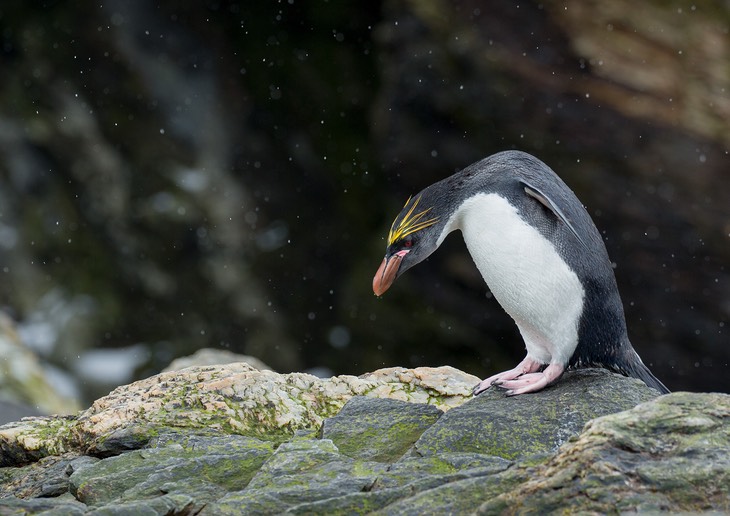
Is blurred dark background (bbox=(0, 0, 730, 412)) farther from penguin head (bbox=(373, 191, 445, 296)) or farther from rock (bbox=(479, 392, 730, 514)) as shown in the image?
rock (bbox=(479, 392, 730, 514))

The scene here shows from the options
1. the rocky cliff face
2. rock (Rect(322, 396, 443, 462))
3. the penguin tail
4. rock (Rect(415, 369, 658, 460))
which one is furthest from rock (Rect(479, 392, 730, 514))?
the penguin tail

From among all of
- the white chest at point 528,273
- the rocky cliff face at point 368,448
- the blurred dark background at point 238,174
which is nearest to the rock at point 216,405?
the rocky cliff face at point 368,448

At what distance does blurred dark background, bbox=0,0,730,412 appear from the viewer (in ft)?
26.9

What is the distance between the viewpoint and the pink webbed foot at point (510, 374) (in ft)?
10.6

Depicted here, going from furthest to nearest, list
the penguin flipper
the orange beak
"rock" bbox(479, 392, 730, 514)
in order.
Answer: the orange beak, the penguin flipper, "rock" bbox(479, 392, 730, 514)

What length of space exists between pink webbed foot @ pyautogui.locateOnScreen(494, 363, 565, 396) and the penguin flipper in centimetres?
42

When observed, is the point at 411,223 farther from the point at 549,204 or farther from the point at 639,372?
the point at 639,372

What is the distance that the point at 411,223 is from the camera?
11.0 feet

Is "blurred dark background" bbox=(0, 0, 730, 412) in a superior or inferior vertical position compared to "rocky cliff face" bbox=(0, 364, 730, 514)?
superior

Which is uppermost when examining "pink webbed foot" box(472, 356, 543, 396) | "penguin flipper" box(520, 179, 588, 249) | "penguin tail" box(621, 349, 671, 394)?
"penguin flipper" box(520, 179, 588, 249)

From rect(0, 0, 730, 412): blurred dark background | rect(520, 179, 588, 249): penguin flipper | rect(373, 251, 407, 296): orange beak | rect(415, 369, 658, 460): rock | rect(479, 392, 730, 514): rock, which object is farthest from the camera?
rect(0, 0, 730, 412): blurred dark background

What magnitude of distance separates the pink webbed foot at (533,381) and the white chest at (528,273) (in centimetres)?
4

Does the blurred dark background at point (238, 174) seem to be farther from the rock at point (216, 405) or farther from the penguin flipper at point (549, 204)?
the penguin flipper at point (549, 204)

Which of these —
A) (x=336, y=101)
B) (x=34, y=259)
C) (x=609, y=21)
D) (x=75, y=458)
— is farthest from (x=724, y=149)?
(x=34, y=259)
